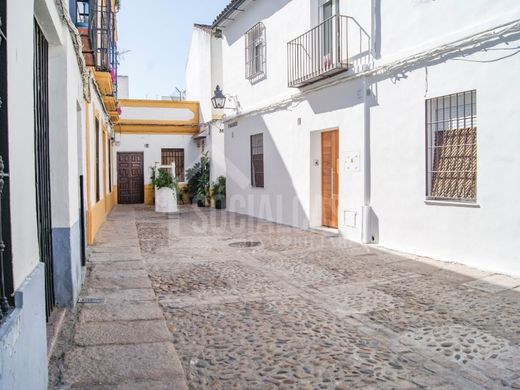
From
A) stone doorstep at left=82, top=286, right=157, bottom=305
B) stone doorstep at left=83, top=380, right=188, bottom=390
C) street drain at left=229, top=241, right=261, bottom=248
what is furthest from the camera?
street drain at left=229, top=241, right=261, bottom=248

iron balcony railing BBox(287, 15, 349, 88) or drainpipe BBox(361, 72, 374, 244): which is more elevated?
iron balcony railing BBox(287, 15, 349, 88)

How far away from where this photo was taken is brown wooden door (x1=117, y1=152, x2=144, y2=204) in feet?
65.2

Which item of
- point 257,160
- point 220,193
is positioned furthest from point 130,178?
point 257,160

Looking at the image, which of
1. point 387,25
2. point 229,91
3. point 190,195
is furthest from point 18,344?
point 190,195

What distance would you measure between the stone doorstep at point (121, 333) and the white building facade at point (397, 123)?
4.37m

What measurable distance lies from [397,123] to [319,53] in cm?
291

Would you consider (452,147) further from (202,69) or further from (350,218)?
(202,69)

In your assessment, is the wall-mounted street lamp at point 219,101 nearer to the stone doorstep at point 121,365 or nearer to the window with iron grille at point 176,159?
the window with iron grille at point 176,159

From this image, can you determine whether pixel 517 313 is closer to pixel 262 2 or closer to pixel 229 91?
pixel 262 2

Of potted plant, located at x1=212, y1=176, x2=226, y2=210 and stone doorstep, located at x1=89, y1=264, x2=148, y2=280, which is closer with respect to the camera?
stone doorstep, located at x1=89, y1=264, x2=148, y2=280

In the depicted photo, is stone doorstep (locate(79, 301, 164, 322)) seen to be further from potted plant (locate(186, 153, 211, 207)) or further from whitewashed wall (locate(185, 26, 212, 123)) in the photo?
whitewashed wall (locate(185, 26, 212, 123))

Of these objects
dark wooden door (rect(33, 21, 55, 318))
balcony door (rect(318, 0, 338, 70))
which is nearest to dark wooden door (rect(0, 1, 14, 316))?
dark wooden door (rect(33, 21, 55, 318))

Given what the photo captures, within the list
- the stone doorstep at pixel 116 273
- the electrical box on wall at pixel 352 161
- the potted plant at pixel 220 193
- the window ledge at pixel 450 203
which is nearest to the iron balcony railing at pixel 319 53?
the electrical box on wall at pixel 352 161

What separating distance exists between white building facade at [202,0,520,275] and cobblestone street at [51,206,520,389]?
2.57 ft
